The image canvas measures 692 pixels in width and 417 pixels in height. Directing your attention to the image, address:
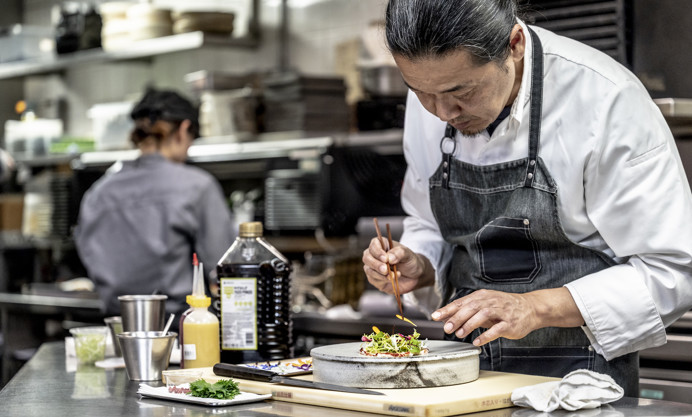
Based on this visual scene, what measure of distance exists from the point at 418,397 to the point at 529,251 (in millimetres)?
560

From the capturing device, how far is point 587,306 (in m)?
1.86

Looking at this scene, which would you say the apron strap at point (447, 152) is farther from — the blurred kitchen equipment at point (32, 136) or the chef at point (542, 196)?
the blurred kitchen equipment at point (32, 136)

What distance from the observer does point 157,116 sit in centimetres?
398

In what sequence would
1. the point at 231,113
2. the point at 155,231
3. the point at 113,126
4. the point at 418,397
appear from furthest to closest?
the point at 113,126 < the point at 231,113 < the point at 155,231 < the point at 418,397

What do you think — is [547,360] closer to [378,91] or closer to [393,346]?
[393,346]

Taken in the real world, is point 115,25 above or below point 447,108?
above

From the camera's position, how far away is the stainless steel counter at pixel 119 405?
161cm

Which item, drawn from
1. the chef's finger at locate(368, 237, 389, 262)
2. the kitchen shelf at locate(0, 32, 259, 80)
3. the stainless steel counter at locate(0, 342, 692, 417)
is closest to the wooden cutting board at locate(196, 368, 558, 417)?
the stainless steel counter at locate(0, 342, 692, 417)

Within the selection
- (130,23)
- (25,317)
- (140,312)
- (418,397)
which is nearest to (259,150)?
(130,23)

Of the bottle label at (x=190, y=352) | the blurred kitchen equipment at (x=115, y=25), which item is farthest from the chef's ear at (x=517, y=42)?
the blurred kitchen equipment at (x=115, y=25)

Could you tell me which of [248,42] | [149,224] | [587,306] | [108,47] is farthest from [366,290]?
[587,306]

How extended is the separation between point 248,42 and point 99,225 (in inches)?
75.6

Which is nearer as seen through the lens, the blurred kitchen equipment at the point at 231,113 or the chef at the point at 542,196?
the chef at the point at 542,196

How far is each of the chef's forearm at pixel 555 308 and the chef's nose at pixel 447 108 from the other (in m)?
0.37
